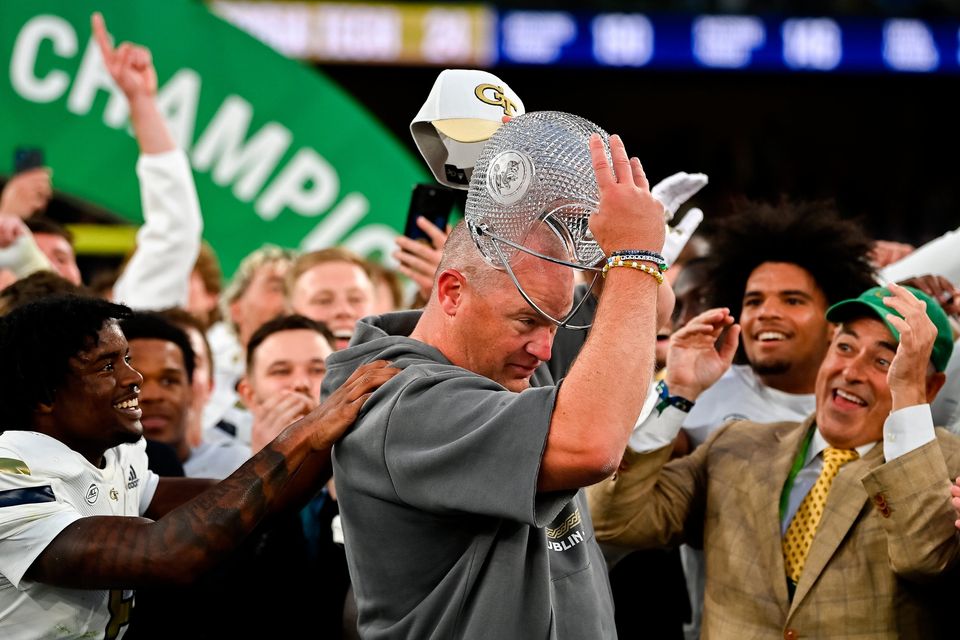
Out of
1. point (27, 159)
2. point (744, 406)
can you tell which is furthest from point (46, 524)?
point (27, 159)

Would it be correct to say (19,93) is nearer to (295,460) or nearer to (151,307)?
(151,307)

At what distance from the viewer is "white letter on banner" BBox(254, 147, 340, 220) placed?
6.47 metres

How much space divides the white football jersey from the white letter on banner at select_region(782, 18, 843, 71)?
7629mm

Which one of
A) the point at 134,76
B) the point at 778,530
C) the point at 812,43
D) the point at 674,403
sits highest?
the point at 812,43

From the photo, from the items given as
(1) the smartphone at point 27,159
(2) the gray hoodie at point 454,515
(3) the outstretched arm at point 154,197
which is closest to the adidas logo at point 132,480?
(2) the gray hoodie at point 454,515

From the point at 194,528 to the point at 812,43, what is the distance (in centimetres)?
791

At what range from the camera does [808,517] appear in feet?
9.68

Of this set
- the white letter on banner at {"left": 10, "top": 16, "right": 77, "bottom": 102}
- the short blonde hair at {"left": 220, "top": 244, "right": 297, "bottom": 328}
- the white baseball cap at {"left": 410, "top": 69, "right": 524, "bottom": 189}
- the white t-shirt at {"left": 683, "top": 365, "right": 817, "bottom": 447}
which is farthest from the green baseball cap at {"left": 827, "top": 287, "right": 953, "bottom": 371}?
the white letter on banner at {"left": 10, "top": 16, "right": 77, "bottom": 102}

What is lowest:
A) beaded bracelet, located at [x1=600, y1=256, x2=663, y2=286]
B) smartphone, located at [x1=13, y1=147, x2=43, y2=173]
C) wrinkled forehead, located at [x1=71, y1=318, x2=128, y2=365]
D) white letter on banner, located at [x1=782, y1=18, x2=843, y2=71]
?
wrinkled forehead, located at [x1=71, y1=318, x2=128, y2=365]

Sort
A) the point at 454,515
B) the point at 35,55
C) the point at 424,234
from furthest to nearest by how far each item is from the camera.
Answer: the point at 35,55, the point at 424,234, the point at 454,515

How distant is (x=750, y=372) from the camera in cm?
402

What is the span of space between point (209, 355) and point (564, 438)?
2.79 m

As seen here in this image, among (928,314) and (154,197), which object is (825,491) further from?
(154,197)

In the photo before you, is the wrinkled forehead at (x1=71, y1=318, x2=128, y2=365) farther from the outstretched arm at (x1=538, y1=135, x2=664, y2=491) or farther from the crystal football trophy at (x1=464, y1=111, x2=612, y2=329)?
the outstretched arm at (x1=538, y1=135, x2=664, y2=491)
